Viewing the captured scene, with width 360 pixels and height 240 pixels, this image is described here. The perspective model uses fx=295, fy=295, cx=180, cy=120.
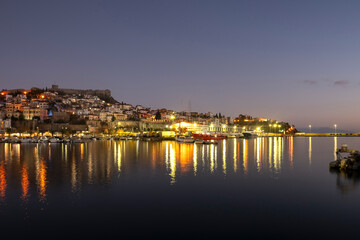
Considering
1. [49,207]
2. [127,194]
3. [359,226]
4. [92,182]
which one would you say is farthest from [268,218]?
[92,182]

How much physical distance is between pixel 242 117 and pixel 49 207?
461 feet

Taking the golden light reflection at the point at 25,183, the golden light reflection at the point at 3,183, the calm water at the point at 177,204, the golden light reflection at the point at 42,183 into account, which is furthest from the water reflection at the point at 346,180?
the golden light reflection at the point at 3,183

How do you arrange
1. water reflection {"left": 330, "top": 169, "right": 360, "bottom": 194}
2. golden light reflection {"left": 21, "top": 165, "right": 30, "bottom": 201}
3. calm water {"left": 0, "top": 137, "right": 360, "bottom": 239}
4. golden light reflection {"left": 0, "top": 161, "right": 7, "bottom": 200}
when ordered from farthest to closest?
water reflection {"left": 330, "top": 169, "right": 360, "bottom": 194}
golden light reflection {"left": 0, "top": 161, "right": 7, "bottom": 200}
golden light reflection {"left": 21, "top": 165, "right": 30, "bottom": 201}
calm water {"left": 0, "top": 137, "right": 360, "bottom": 239}

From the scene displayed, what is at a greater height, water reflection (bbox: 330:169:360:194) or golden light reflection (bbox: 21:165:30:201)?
golden light reflection (bbox: 21:165:30:201)

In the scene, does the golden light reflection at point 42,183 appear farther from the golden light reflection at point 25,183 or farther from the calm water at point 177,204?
the golden light reflection at point 25,183

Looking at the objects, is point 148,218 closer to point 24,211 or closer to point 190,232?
point 190,232

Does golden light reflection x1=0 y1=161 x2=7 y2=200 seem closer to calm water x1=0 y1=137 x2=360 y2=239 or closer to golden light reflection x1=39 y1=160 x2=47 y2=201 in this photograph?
calm water x1=0 y1=137 x2=360 y2=239

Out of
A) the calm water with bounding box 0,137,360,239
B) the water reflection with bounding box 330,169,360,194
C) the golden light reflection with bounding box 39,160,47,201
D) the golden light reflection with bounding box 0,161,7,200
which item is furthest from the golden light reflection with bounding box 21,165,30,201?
the water reflection with bounding box 330,169,360,194

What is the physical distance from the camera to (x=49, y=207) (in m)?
9.66

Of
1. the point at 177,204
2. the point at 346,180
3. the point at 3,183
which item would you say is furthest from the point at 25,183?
the point at 346,180

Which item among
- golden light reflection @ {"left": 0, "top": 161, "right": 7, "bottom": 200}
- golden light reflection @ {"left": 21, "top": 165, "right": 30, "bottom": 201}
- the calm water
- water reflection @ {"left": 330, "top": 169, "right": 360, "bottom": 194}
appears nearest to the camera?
the calm water

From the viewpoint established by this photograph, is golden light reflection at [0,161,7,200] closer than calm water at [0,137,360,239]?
No

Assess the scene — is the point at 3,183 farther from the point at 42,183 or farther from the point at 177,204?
the point at 177,204

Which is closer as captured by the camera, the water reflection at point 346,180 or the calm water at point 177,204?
the calm water at point 177,204
